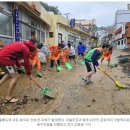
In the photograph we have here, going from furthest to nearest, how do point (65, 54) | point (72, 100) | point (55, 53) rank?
point (65, 54) < point (55, 53) < point (72, 100)

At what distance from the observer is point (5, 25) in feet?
24.7

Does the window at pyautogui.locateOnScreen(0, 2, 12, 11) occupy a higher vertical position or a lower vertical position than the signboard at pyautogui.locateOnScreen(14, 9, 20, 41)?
higher

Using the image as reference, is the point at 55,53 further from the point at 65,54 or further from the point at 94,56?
the point at 94,56

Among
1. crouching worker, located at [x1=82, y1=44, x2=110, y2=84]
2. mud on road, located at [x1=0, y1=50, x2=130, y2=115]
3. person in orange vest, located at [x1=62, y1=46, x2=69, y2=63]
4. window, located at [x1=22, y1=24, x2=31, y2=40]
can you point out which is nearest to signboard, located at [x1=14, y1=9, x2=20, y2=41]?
window, located at [x1=22, y1=24, x2=31, y2=40]

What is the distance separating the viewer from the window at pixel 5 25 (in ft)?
23.5

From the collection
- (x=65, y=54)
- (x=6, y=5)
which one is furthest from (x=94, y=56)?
(x=65, y=54)

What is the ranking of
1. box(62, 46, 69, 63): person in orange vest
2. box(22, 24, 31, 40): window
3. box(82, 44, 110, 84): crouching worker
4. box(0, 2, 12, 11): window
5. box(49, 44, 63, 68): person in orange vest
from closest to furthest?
box(82, 44, 110, 84): crouching worker, box(0, 2, 12, 11): window, box(49, 44, 63, 68): person in orange vest, box(22, 24, 31, 40): window, box(62, 46, 69, 63): person in orange vest

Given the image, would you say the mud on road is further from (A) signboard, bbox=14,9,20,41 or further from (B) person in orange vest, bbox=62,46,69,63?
(B) person in orange vest, bbox=62,46,69,63

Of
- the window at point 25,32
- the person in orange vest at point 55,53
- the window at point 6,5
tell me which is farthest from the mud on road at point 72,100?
the window at point 25,32

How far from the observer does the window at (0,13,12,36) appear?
7176 mm

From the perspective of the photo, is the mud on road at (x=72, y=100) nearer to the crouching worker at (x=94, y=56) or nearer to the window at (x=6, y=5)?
the crouching worker at (x=94, y=56)

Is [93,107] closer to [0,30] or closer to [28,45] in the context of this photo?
[28,45]
